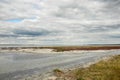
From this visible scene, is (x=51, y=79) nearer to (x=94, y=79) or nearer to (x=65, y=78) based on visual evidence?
(x=65, y=78)

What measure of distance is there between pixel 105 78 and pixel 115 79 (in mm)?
1209

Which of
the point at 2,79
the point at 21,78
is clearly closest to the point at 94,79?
the point at 21,78

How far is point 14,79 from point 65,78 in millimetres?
6176

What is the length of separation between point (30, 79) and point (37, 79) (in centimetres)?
86

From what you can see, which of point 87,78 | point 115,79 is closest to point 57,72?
point 87,78

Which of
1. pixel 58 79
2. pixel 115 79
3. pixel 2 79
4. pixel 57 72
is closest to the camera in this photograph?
pixel 115 79

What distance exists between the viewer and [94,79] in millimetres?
22203

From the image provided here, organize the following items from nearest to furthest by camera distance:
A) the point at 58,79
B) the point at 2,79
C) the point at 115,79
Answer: the point at 115,79, the point at 58,79, the point at 2,79

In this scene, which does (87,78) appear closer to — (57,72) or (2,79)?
(57,72)

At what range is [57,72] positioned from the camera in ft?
90.8

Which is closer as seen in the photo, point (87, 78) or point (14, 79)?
point (87, 78)

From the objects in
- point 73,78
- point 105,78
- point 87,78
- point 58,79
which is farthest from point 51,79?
point 105,78

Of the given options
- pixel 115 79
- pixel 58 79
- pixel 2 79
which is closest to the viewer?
pixel 115 79

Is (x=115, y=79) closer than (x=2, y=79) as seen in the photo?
Yes
